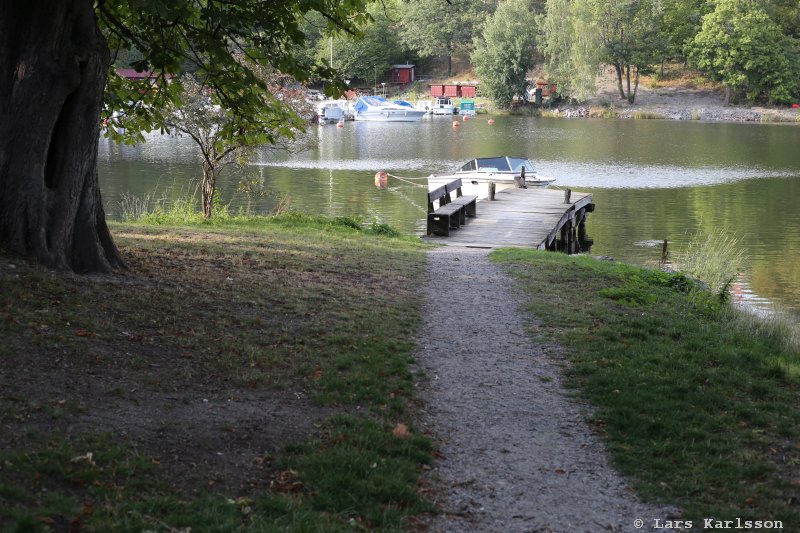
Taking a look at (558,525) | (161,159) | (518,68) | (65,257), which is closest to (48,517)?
(558,525)

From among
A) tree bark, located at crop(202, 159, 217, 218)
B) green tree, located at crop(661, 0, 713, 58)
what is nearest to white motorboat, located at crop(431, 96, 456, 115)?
green tree, located at crop(661, 0, 713, 58)

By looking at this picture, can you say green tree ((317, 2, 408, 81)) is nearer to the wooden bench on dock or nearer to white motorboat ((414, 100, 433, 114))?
white motorboat ((414, 100, 433, 114))

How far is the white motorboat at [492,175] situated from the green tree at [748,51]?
55988mm

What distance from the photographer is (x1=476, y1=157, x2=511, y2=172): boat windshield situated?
101 ft

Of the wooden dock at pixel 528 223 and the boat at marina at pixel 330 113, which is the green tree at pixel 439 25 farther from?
the wooden dock at pixel 528 223

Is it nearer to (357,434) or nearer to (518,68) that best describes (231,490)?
(357,434)

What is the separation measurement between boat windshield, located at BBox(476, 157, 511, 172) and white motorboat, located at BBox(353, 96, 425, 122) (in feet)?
173

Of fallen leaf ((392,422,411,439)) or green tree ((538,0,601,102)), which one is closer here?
fallen leaf ((392,422,411,439))

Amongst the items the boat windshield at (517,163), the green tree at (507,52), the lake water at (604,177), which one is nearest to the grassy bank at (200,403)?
the lake water at (604,177)

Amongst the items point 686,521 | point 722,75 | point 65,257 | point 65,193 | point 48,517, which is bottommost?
point 686,521

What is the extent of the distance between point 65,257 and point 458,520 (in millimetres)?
5977

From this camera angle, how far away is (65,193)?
9406 millimetres

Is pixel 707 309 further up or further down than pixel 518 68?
Result: further down

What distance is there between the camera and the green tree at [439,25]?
97500 mm
